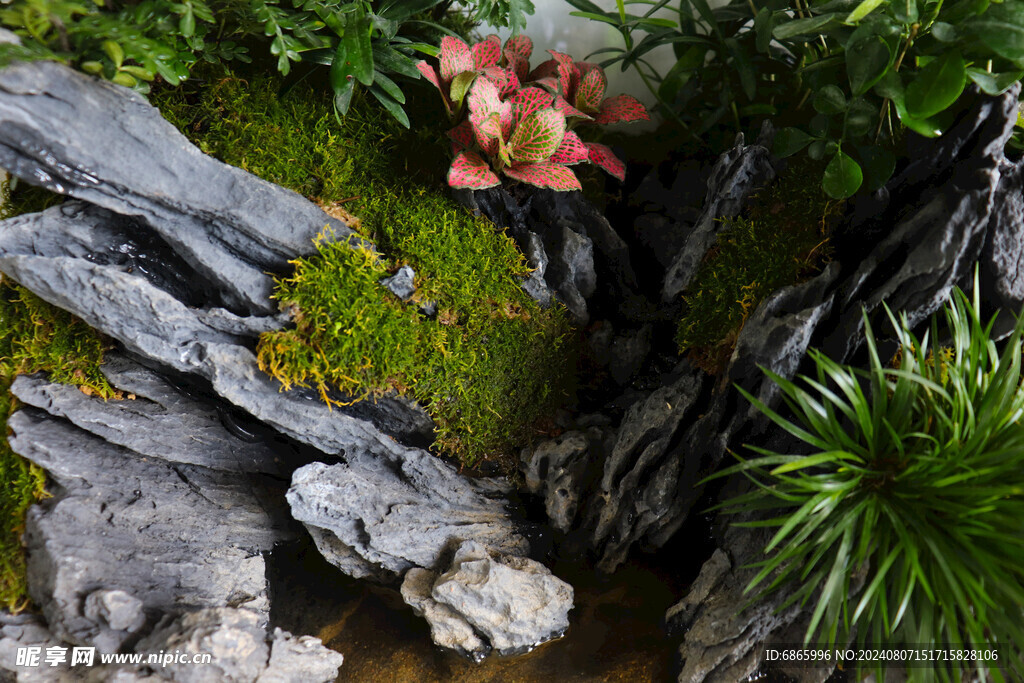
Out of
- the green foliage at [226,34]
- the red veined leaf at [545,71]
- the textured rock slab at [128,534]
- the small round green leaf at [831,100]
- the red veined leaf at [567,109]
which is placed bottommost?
the textured rock slab at [128,534]

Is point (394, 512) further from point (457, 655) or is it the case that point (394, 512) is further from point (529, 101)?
point (529, 101)

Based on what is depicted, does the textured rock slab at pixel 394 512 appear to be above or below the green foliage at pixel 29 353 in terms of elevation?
above

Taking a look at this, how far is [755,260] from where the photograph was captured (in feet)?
7.40

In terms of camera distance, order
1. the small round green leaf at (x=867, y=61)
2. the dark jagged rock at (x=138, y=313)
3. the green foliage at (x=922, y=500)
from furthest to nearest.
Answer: the dark jagged rock at (x=138, y=313), the small round green leaf at (x=867, y=61), the green foliage at (x=922, y=500)

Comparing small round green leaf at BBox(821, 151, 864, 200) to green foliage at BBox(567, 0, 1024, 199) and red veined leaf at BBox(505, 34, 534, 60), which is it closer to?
green foliage at BBox(567, 0, 1024, 199)

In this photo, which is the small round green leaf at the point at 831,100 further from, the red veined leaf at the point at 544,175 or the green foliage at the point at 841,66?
the red veined leaf at the point at 544,175

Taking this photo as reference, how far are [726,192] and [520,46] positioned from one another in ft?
3.77

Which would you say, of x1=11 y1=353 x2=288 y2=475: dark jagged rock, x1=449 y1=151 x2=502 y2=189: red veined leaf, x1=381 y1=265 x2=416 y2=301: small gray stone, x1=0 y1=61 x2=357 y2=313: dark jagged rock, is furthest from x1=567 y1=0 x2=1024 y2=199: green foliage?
x1=11 y1=353 x2=288 y2=475: dark jagged rock

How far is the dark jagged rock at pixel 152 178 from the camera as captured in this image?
1772 millimetres

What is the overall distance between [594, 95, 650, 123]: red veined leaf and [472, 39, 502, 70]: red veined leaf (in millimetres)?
542

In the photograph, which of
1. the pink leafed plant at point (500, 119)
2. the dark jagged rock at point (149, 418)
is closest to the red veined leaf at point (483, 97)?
the pink leafed plant at point (500, 119)

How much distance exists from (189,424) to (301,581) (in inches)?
32.4

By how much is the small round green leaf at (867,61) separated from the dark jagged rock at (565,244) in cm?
107

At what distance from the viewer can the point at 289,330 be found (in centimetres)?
209
